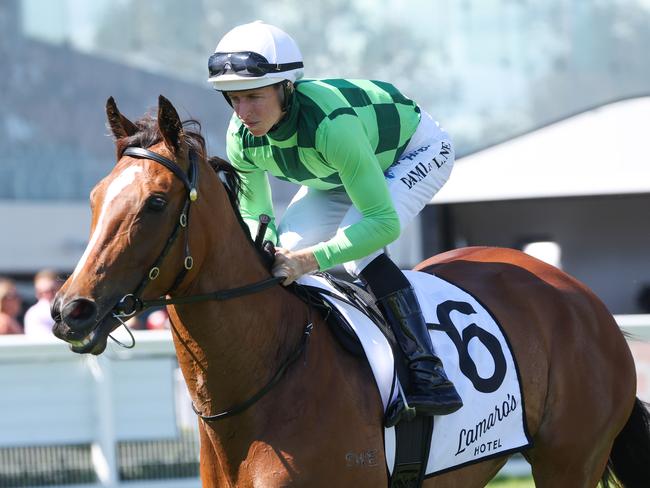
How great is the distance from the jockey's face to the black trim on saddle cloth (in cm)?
62

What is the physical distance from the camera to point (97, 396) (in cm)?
789

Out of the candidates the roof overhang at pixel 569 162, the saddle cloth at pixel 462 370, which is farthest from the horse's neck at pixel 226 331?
the roof overhang at pixel 569 162

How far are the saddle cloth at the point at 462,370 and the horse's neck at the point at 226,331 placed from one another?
0.38 meters

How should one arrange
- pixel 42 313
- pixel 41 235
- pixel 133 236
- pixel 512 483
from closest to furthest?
pixel 133 236 < pixel 512 483 < pixel 42 313 < pixel 41 235

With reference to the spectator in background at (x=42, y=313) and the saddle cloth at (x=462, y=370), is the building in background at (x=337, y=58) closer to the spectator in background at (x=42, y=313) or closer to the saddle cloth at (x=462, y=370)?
the spectator in background at (x=42, y=313)

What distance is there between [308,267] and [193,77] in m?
19.4

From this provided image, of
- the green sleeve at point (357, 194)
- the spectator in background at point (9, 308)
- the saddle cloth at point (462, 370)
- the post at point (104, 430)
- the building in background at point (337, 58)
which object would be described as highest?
the building in background at point (337, 58)

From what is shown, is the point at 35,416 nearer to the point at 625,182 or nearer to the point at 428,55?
the point at 625,182

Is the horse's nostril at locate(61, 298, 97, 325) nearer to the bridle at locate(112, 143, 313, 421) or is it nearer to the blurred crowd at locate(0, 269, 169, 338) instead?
the bridle at locate(112, 143, 313, 421)

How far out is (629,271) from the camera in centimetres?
1110

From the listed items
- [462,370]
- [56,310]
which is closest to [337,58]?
[462,370]

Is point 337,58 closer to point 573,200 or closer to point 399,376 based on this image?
point 573,200

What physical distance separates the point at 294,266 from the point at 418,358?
636 millimetres

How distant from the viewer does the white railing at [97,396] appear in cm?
780
